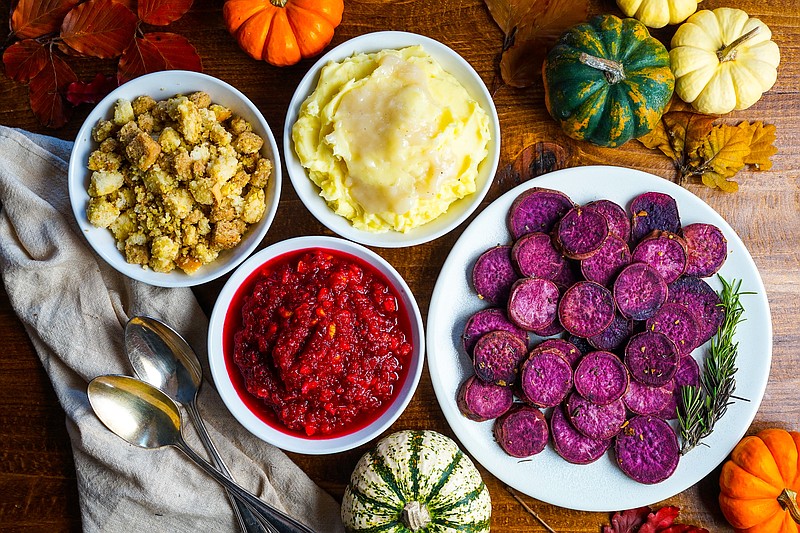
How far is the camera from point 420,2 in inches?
132

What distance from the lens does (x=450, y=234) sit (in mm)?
3346

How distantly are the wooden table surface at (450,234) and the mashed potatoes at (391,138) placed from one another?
1.28 feet

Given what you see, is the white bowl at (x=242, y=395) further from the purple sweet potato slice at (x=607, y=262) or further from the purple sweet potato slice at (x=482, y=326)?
the purple sweet potato slice at (x=607, y=262)

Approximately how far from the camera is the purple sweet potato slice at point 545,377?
315 centimetres

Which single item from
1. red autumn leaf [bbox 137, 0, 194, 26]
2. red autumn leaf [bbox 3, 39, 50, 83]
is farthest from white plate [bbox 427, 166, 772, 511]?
red autumn leaf [bbox 3, 39, 50, 83]

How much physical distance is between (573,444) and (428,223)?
1.31 m

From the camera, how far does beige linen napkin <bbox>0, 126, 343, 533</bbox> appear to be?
3170 millimetres

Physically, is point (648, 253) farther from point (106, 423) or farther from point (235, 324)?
point (106, 423)

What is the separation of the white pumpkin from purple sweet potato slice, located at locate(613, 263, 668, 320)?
36.3 inches

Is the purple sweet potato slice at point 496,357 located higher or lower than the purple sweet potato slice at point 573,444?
higher

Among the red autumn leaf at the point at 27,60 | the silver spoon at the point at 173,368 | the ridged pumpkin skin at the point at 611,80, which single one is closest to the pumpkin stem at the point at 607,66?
the ridged pumpkin skin at the point at 611,80

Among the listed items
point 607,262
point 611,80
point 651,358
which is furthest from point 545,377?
point 611,80

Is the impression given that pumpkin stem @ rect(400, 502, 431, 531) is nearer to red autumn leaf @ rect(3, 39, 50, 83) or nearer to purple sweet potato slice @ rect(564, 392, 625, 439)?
purple sweet potato slice @ rect(564, 392, 625, 439)

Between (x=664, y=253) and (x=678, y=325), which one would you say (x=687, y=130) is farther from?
(x=678, y=325)
